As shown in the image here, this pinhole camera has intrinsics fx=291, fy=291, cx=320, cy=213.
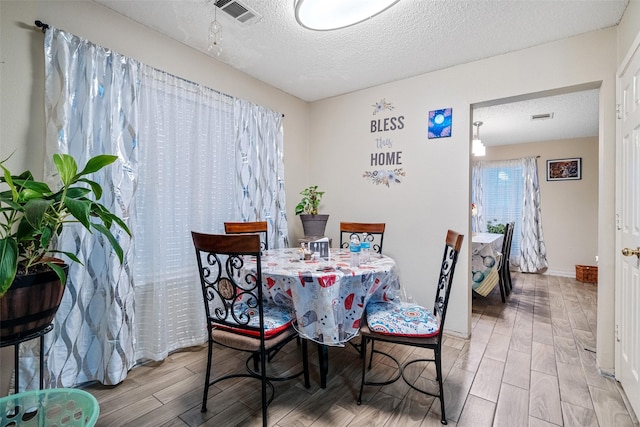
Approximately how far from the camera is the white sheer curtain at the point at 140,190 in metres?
1.71

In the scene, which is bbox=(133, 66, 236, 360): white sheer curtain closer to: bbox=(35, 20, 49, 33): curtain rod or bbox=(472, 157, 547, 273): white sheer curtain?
bbox=(35, 20, 49, 33): curtain rod

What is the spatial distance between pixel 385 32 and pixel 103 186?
2.22m

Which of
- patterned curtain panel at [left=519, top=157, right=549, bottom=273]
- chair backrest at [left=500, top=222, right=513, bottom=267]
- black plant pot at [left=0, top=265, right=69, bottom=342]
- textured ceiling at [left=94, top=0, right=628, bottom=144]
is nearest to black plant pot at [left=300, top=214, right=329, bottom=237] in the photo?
textured ceiling at [left=94, top=0, right=628, bottom=144]

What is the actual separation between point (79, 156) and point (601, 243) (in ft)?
11.5

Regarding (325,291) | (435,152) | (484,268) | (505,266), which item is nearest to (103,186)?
(325,291)

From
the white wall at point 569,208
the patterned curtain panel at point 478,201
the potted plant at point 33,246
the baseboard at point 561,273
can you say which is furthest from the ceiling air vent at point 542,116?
the potted plant at point 33,246

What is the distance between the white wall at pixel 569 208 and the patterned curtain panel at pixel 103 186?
623cm

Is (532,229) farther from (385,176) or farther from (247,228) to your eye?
(247,228)

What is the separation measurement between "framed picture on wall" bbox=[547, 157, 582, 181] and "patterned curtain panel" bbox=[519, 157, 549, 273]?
23 cm

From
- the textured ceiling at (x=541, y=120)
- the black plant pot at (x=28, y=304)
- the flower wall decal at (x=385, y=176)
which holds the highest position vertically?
the textured ceiling at (x=541, y=120)

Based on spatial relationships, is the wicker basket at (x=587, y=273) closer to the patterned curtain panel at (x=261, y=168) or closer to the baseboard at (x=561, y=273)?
the baseboard at (x=561, y=273)

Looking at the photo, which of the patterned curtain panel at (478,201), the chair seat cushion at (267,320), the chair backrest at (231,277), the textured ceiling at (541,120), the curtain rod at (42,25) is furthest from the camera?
the patterned curtain panel at (478,201)

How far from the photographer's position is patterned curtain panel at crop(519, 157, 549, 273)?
5.15 m

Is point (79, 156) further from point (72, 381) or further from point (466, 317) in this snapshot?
point (466, 317)
